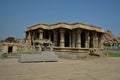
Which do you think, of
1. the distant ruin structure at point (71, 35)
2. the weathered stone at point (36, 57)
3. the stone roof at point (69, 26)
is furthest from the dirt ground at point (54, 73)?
the stone roof at point (69, 26)

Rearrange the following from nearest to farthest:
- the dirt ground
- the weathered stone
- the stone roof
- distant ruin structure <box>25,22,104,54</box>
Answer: the dirt ground < the weathered stone < distant ruin structure <box>25,22,104,54</box> < the stone roof

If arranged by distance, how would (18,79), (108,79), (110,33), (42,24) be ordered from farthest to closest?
(110,33) < (42,24) < (108,79) < (18,79)

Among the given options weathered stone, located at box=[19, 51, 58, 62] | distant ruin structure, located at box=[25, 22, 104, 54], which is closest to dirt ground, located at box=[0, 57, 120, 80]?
weathered stone, located at box=[19, 51, 58, 62]

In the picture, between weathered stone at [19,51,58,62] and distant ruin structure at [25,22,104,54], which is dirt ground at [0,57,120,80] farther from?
distant ruin structure at [25,22,104,54]

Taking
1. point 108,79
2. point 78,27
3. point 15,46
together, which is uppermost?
point 78,27

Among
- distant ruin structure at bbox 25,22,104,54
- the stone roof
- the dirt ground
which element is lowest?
the dirt ground

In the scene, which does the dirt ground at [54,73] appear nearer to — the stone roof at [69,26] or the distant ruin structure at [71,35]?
the distant ruin structure at [71,35]

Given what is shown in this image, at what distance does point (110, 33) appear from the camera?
87.9m

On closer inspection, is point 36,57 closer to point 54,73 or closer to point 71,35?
point 54,73

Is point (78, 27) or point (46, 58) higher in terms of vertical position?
point (78, 27)

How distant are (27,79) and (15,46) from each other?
2190 centimetres

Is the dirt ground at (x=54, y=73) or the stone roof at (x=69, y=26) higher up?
the stone roof at (x=69, y=26)

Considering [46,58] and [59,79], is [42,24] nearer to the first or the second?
[46,58]

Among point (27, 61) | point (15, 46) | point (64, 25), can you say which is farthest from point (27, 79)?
point (64, 25)
